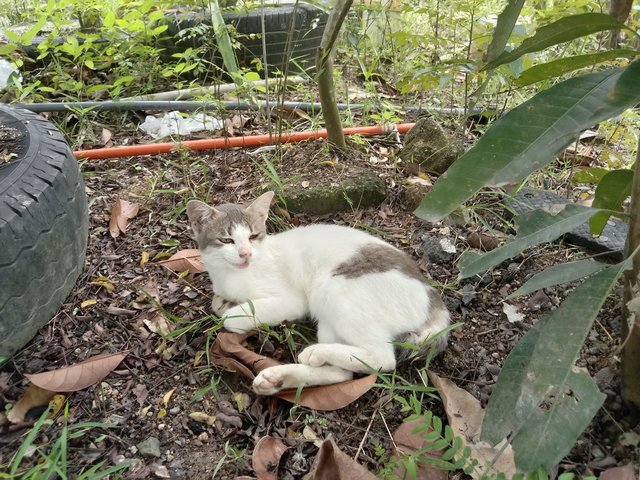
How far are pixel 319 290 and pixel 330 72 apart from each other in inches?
54.9

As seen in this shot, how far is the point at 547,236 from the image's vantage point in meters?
1.49

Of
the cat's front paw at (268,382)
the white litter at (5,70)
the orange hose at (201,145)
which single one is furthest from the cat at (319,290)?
the white litter at (5,70)

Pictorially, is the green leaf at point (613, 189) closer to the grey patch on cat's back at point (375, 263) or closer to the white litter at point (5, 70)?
the grey patch on cat's back at point (375, 263)

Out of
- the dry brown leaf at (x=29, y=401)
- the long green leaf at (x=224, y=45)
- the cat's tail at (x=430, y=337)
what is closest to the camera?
the dry brown leaf at (x=29, y=401)

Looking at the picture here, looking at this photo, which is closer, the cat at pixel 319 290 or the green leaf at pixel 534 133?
the green leaf at pixel 534 133

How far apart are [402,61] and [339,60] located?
2.47 feet

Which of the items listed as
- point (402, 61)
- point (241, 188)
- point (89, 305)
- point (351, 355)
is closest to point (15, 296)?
point (89, 305)

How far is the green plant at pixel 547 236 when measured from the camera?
4.29 feet

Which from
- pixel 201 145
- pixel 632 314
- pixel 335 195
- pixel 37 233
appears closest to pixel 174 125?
pixel 201 145

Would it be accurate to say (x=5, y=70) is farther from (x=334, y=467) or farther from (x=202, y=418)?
(x=334, y=467)

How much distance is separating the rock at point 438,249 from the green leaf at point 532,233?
1.19m

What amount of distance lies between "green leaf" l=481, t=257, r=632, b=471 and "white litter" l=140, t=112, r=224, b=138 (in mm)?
2948

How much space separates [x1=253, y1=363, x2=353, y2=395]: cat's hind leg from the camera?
2020 mm

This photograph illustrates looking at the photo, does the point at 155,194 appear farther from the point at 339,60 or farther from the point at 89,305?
the point at 339,60
